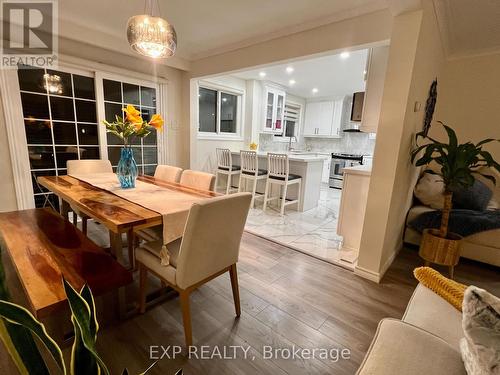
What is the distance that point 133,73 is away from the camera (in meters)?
3.40

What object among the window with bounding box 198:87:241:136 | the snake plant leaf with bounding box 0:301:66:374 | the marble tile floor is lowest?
the marble tile floor

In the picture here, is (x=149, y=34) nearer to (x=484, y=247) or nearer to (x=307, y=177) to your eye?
(x=307, y=177)

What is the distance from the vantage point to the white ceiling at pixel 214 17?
2.26 meters

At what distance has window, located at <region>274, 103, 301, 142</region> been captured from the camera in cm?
645

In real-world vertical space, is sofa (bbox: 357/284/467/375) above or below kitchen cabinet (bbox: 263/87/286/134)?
below

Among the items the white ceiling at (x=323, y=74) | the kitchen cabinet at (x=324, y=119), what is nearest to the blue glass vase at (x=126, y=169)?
the white ceiling at (x=323, y=74)

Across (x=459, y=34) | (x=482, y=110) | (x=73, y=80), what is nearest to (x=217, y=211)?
(x=73, y=80)

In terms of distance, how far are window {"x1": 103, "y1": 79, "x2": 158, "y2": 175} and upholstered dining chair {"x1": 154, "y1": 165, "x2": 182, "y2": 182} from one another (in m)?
1.35

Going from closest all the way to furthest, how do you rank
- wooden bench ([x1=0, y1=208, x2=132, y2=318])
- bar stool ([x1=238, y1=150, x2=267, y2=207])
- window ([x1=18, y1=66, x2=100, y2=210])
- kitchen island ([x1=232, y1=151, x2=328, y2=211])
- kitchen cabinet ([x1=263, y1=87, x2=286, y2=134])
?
wooden bench ([x1=0, y1=208, x2=132, y2=318]), window ([x1=18, y1=66, x2=100, y2=210]), kitchen island ([x1=232, y1=151, x2=328, y2=211]), bar stool ([x1=238, y1=150, x2=267, y2=207]), kitchen cabinet ([x1=263, y1=87, x2=286, y2=134])

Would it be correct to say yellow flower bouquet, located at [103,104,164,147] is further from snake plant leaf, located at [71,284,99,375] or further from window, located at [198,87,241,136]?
window, located at [198,87,241,136]

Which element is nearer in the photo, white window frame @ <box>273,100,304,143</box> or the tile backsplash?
the tile backsplash

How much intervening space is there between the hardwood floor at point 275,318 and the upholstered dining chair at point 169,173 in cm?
107

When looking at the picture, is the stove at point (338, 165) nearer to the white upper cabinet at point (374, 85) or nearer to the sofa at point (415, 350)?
the white upper cabinet at point (374, 85)

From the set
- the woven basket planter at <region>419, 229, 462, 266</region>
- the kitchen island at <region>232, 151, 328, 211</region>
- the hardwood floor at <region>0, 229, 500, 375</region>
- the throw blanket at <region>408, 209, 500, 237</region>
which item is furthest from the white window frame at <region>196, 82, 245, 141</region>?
the woven basket planter at <region>419, 229, 462, 266</region>
